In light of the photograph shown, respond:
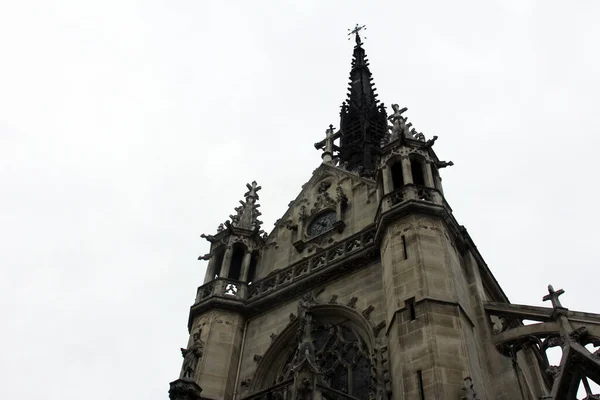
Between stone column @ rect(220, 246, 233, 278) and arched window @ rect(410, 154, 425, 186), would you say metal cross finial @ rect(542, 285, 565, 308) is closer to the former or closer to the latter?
arched window @ rect(410, 154, 425, 186)

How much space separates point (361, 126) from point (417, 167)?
1290cm

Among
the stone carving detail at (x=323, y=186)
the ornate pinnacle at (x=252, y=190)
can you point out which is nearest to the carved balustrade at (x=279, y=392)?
the stone carving detail at (x=323, y=186)

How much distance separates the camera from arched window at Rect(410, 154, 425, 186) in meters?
17.5

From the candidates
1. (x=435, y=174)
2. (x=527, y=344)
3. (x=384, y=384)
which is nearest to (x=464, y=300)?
(x=527, y=344)

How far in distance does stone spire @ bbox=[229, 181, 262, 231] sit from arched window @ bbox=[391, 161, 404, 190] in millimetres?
5282

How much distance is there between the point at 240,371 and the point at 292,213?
6.37 metres

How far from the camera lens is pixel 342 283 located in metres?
16.9

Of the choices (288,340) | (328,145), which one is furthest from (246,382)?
(328,145)

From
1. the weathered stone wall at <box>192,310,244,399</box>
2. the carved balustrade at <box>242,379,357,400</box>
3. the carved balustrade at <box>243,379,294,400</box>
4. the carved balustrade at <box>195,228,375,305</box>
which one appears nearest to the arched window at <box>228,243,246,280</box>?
the carved balustrade at <box>195,228,375,305</box>

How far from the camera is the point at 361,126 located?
30.6m

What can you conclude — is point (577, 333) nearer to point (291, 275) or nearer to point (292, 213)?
point (291, 275)

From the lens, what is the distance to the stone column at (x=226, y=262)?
19.3 meters

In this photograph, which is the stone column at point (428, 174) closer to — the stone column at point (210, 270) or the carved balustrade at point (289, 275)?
the carved balustrade at point (289, 275)

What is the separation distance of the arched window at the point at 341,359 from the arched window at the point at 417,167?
14.5 ft
